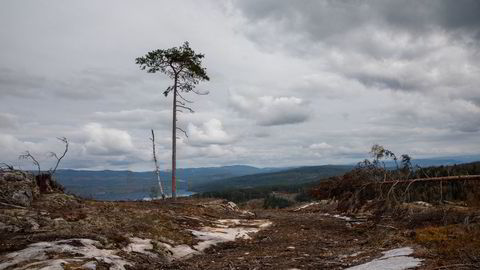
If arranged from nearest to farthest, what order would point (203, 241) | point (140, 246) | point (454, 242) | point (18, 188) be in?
point (454, 242), point (140, 246), point (203, 241), point (18, 188)

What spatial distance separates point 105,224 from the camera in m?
15.6

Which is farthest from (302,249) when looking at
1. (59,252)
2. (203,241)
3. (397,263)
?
(59,252)

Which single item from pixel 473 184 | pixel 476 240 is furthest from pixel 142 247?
pixel 473 184

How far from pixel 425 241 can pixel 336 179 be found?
8.15 metres

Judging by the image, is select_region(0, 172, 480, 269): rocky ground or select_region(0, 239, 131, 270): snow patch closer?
select_region(0, 239, 131, 270): snow patch

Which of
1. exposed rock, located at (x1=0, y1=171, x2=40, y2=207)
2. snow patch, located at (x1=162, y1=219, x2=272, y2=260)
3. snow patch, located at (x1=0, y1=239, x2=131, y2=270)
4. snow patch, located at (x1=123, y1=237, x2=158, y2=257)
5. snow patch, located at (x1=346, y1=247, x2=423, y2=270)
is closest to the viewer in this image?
snow patch, located at (x1=346, y1=247, x2=423, y2=270)

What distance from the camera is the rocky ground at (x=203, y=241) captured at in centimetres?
989

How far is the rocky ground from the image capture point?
9.89 metres

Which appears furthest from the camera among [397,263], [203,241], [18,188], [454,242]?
[18,188]

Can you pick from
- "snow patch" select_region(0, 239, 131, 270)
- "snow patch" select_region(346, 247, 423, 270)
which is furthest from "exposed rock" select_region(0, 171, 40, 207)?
"snow patch" select_region(346, 247, 423, 270)

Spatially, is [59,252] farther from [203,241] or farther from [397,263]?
[397,263]

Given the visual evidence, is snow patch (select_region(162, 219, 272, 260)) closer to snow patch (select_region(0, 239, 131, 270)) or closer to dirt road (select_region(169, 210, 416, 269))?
dirt road (select_region(169, 210, 416, 269))

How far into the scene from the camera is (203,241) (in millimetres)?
16344

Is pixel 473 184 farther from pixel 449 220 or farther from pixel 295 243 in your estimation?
pixel 295 243
